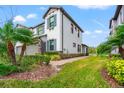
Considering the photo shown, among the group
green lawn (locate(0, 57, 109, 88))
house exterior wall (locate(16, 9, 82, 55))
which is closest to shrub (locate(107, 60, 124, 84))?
green lawn (locate(0, 57, 109, 88))

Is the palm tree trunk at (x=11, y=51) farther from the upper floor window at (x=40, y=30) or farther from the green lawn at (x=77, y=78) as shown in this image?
the green lawn at (x=77, y=78)

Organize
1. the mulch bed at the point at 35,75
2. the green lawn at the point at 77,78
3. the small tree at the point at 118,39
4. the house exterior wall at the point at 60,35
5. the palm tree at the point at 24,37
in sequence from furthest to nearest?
1. the house exterior wall at the point at 60,35
2. the palm tree at the point at 24,37
3. the small tree at the point at 118,39
4. the mulch bed at the point at 35,75
5. the green lawn at the point at 77,78

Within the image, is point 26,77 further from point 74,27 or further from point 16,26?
point 74,27

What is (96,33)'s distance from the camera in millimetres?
9656

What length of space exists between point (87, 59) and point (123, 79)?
3.12 m

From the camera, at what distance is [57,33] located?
36.5 feet

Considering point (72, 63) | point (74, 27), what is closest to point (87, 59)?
point (72, 63)

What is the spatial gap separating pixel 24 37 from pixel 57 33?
1.67 m

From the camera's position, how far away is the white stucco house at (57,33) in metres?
10.4

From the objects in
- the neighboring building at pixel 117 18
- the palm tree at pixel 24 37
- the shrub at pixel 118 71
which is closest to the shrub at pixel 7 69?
the palm tree at pixel 24 37

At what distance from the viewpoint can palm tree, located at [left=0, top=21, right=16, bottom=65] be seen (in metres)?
9.76

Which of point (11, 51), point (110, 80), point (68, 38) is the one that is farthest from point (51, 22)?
point (110, 80)

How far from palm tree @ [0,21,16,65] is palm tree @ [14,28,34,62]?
221 millimetres

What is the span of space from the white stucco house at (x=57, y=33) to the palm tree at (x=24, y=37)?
0.67 ft
